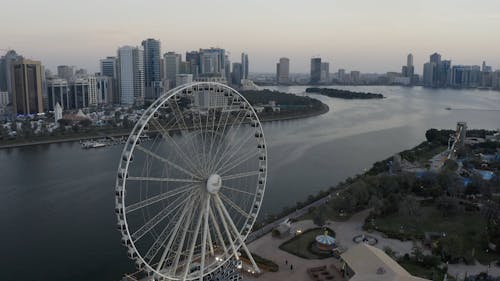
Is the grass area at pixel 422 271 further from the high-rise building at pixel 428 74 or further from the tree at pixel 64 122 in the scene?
the high-rise building at pixel 428 74

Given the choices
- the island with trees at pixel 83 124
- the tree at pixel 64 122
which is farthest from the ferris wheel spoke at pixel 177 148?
the tree at pixel 64 122

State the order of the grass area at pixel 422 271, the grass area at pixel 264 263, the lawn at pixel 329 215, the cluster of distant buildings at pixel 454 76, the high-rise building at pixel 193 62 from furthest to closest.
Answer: the cluster of distant buildings at pixel 454 76
the high-rise building at pixel 193 62
the lawn at pixel 329 215
the grass area at pixel 264 263
the grass area at pixel 422 271

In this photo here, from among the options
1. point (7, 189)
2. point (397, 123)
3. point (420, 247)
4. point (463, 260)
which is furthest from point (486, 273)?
point (397, 123)

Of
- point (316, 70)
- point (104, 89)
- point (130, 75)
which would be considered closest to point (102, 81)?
point (104, 89)

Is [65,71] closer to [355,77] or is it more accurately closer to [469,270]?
[469,270]

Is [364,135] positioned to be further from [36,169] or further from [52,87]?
[52,87]

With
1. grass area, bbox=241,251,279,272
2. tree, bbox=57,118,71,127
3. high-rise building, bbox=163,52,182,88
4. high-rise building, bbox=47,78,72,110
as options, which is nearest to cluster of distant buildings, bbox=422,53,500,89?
high-rise building, bbox=163,52,182,88

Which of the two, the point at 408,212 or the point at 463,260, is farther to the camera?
the point at 408,212
